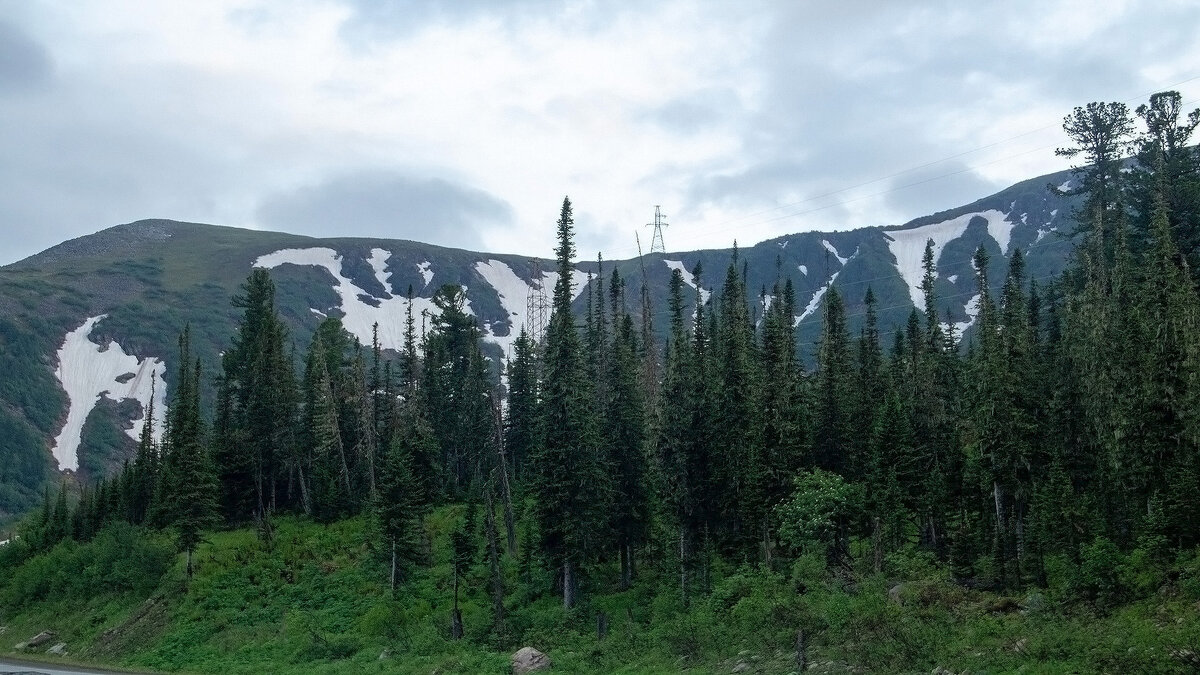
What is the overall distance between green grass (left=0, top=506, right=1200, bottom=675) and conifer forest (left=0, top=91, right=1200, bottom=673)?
17 cm

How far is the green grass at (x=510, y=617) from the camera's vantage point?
20594 millimetres

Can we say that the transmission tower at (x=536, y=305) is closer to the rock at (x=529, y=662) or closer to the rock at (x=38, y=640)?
the rock at (x=529, y=662)

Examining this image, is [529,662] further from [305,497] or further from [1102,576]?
[305,497]

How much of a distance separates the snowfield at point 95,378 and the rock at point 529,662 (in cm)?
14897

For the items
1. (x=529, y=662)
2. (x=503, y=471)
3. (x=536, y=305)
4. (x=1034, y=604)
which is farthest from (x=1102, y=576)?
(x=536, y=305)

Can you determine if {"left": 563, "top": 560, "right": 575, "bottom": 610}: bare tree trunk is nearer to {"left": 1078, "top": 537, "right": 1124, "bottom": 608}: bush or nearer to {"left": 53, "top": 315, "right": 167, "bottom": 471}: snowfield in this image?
{"left": 1078, "top": 537, "right": 1124, "bottom": 608}: bush

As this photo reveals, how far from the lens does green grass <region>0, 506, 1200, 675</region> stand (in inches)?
811

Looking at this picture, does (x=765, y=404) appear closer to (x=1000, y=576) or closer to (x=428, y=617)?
(x=1000, y=576)

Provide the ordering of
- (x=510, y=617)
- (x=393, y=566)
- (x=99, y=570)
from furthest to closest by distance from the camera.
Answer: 1. (x=99, y=570)
2. (x=393, y=566)
3. (x=510, y=617)

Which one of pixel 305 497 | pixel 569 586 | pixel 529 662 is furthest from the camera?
pixel 305 497

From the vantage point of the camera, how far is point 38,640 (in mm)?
47531

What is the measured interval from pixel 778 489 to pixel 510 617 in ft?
45.8

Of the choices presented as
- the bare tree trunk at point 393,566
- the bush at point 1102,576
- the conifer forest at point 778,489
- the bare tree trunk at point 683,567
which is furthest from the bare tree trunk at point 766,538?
the bare tree trunk at point 393,566

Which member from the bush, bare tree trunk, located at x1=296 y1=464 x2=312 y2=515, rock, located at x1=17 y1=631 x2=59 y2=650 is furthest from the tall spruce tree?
bare tree trunk, located at x1=296 y1=464 x2=312 y2=515
